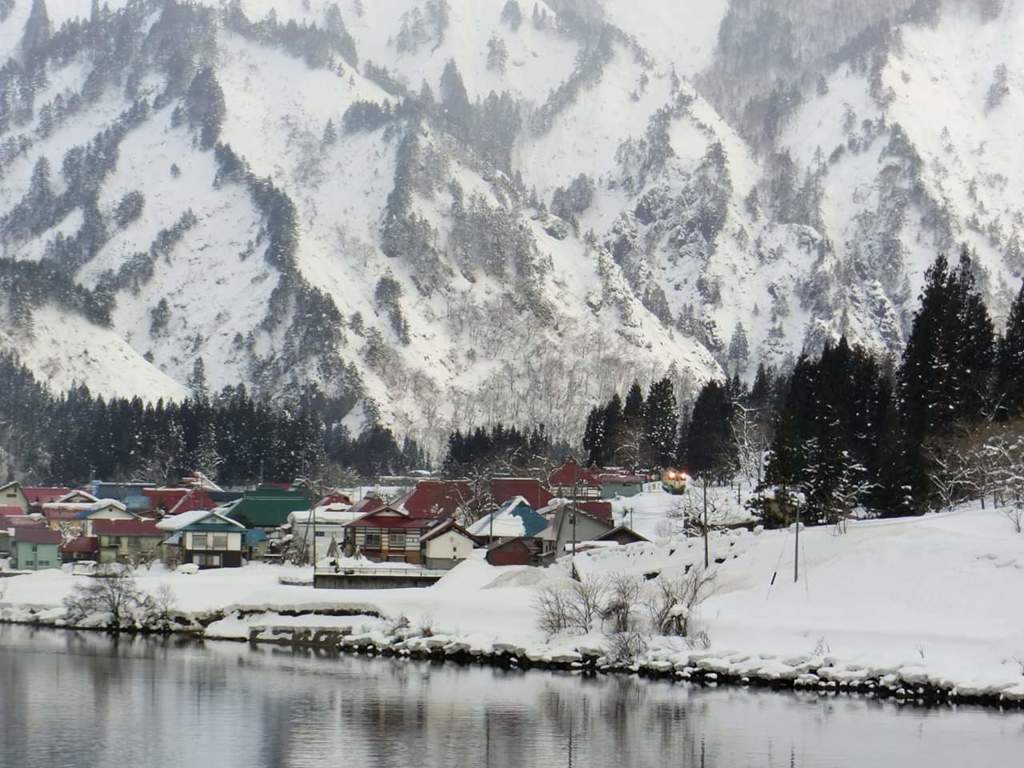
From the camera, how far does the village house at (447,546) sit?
367 ft

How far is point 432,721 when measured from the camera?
197 ft

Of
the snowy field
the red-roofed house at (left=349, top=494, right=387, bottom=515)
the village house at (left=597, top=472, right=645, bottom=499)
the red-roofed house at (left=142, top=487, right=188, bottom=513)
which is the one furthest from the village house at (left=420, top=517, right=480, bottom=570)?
the red-roofed house at (left=142, top=487, right=188, bottom=513)

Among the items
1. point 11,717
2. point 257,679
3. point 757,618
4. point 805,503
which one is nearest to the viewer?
point 11,717

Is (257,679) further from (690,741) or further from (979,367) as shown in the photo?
(979,367)

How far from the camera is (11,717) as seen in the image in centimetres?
5938

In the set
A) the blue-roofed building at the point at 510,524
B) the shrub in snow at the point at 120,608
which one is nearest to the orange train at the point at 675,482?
the blue-roofed building at the point at 510,524

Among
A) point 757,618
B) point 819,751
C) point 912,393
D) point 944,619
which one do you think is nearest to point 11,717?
point 819,751

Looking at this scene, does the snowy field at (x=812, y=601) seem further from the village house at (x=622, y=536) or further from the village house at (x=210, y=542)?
the village house at (x=210, y=542)

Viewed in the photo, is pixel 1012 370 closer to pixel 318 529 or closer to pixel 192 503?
pixel 318 529

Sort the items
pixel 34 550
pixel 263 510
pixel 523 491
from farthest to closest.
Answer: pixel 263 510 → pixel 523 491 → pixel 34 550

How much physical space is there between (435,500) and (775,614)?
62.6 m

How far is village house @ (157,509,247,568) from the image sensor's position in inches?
4911

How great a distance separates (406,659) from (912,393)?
39.8 metres

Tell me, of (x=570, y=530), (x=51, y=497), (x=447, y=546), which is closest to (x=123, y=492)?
(x=51, y=497)
